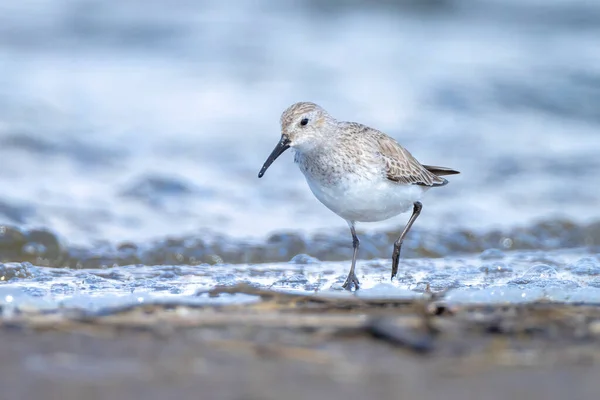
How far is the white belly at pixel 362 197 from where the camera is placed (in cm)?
583

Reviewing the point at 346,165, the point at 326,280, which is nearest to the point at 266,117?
the point at 326,280

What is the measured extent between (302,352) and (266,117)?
29.9 feet

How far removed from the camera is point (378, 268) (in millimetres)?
6934


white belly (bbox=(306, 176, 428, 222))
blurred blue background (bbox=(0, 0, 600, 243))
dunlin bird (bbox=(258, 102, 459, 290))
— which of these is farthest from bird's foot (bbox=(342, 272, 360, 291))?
blurred blue background (bbox=(0, 0, 600, 243))

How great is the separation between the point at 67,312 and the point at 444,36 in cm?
1553

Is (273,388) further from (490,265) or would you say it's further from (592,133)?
(592,133)

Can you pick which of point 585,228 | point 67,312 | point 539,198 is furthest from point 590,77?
point 67,312

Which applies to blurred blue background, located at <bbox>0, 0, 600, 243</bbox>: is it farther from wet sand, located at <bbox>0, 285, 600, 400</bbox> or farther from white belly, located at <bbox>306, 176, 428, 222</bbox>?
wet sand, located at <bbox>0, 285, 600, 400</bbox>

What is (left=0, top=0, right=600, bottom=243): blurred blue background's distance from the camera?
896 cm

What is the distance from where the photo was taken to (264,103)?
42.8 feet

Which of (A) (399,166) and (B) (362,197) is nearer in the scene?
(B) (362,197)

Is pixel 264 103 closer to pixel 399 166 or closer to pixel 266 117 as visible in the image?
pixel 266 117

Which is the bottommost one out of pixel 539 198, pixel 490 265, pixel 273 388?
pixel 273 388

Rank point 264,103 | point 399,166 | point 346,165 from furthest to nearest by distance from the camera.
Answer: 1. point 264,103
2. point 399,166
3. point 346,165
